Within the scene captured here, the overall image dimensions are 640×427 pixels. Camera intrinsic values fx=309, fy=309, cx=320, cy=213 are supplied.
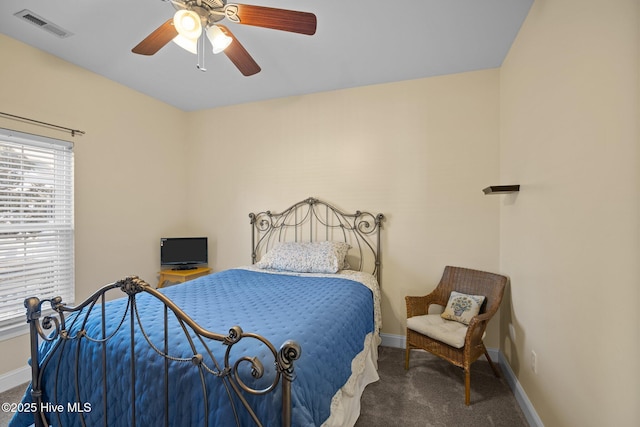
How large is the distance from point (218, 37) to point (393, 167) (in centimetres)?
199

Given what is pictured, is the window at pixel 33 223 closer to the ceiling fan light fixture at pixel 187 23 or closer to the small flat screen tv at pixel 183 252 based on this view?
the small flat screen tv at pixel 183 252

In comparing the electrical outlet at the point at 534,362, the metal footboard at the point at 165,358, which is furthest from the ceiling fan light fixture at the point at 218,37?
the electrical outlet at the point at 534,362

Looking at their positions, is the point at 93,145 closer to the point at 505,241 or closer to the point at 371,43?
the point at 371,43

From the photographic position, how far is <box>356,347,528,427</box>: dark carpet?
6.47 feet

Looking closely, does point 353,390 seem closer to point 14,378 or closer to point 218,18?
point 218,18

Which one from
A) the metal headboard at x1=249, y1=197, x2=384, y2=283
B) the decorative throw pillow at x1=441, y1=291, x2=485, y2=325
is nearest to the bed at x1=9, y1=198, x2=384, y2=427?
the decorative throw pillow at x1=441, y1=291, x2=485, y2=325

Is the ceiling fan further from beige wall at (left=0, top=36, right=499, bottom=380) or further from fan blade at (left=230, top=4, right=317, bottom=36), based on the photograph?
beige wall at (left=0, top=36, right=499, bottom=380)

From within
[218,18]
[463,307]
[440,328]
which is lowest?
[440,328]

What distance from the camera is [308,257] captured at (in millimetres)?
3045

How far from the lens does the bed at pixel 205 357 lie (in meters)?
1.12

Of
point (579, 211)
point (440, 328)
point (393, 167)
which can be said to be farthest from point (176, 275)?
point (579, 211)

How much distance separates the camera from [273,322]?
1.56 meters

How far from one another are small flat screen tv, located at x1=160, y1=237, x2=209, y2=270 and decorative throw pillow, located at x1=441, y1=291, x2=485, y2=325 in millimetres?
2747

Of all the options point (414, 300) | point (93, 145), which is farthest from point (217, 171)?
point (414, 300)
